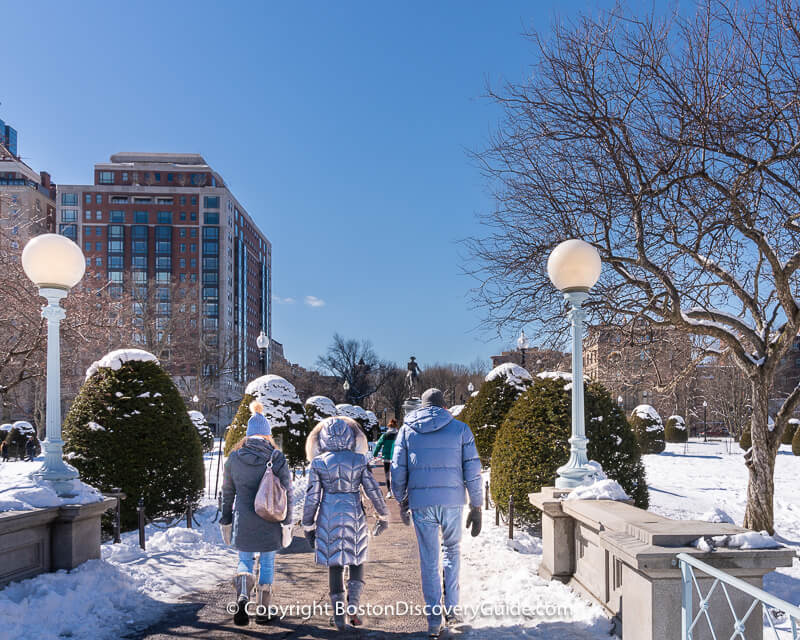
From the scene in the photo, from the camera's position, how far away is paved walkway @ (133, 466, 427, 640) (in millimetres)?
5285

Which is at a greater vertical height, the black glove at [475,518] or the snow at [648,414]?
the black glove at [475,518]

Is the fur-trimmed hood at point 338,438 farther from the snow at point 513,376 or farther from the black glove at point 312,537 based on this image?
the snow at point 513,376

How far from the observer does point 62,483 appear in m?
6.65

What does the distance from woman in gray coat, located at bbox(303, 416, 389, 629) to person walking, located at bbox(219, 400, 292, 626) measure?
14.7 inches

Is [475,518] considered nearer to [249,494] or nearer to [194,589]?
[249,494]

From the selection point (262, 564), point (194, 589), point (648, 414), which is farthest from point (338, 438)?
point (648, 414)

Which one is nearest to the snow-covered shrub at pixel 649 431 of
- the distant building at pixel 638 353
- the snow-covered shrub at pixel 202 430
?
the distant building at pixel 638 353

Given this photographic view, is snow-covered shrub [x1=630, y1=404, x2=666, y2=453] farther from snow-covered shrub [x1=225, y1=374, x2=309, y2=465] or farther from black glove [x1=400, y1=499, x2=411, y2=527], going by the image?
black glove [x1=400, y1=499, x2=411, y2=527]

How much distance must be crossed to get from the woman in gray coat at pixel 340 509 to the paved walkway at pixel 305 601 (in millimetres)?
347

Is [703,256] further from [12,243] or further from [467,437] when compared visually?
[12,243]

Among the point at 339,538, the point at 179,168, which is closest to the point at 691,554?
the point at 339,538

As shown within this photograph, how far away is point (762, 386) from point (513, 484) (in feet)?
16.1

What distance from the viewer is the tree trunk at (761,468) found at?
35.6 ft

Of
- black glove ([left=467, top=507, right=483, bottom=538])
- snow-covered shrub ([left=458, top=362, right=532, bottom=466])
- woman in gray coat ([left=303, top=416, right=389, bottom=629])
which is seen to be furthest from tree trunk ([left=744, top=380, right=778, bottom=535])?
woman in gray coat ([left=303, top=416, right=389, bottom=629])
